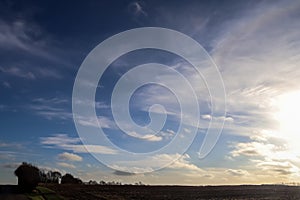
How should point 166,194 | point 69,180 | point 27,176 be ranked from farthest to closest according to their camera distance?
1. point 69,180
2. point 27,176
3. point 166,194

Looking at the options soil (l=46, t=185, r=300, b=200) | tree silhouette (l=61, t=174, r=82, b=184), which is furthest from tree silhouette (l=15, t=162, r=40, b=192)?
tree silhouette (l=61, t=174, r=82, b=184)

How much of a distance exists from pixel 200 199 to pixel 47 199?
19010 mm

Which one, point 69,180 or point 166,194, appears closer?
point 166,194

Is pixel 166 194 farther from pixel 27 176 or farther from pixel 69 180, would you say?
pixel 69 180

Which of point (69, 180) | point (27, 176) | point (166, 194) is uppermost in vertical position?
point (69, 180)

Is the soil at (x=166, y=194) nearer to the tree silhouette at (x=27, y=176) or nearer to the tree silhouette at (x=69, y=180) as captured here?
the tree silhouette at (x=27, y=176)

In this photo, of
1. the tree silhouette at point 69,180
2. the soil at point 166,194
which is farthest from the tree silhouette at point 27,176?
the tree silhouette at point 69,180

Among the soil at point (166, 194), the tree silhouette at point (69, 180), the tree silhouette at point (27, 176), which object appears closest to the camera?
the soil at point (166, 194)

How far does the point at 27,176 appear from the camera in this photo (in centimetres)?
7125

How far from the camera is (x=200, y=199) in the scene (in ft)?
170

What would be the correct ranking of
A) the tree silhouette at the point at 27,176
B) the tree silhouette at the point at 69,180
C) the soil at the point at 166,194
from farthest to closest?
1. the tree silhouette at the point at 69,180
2. the tree silhouette at the point at 27,176
3. the soil at the point at 166,194

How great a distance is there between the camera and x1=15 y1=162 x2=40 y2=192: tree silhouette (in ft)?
229

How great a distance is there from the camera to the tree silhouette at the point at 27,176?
2753 inches

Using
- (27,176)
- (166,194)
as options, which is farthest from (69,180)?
(166,194)
